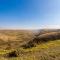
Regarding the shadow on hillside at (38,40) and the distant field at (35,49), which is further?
the shadow on hillside at (38,40)

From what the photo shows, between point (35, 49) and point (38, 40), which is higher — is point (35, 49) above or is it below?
below

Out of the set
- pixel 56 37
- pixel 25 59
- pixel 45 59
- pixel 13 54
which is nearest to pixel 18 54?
pixel 13 54

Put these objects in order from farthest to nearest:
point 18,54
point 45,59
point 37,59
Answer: point 18,54 → point 37,59 → point 45,59

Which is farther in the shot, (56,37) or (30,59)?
(56,37)

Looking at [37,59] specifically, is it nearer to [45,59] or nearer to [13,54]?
[45,59]

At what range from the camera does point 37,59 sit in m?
17.1

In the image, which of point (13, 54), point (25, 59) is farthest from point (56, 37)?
point (25, 59)

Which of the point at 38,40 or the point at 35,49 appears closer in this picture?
the point at 35,49

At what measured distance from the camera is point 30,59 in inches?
687

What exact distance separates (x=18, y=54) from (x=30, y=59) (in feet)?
16.9

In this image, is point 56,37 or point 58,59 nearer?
point 58,59

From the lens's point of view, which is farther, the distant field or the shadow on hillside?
the shadow on hillside

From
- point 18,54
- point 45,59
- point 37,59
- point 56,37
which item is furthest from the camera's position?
point 56,37

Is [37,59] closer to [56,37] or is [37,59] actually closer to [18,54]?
[18,54]
